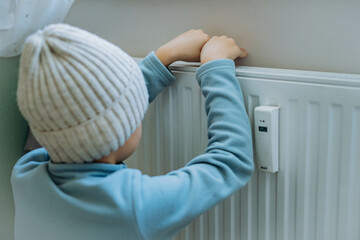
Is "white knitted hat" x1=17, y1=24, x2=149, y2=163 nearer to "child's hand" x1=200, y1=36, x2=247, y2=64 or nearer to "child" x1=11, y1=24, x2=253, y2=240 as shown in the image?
"child" x1=11, y1=24, x2=253, y2=240

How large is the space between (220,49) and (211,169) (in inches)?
9.6

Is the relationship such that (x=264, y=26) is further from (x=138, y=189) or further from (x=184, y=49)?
(x=138, y=189)

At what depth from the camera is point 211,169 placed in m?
0.85

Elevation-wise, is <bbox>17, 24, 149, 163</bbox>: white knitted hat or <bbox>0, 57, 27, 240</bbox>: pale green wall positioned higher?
<bbox>17, 24, 149, 163</bbox>: white knitted hat

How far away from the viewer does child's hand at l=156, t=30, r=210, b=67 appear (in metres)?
1.02

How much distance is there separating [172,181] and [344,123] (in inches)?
11.1

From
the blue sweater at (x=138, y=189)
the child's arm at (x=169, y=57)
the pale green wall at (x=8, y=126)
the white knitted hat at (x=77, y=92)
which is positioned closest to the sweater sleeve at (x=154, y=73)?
the child's arm at (x=169, y=57)

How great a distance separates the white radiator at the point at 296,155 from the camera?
843 millimetres

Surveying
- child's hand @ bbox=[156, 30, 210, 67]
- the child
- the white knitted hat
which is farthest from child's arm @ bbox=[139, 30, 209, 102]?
the white knitted hat

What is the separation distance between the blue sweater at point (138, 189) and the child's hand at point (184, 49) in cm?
9

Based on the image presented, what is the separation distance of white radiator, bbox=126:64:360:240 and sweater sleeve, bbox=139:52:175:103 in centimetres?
3

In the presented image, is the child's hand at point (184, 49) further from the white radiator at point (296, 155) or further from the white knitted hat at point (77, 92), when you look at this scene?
the white knitted hat at point (77, 92)

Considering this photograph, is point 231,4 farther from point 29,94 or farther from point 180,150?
point 29,94

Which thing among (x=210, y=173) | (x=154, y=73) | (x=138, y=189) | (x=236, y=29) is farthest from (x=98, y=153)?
(x=236, y=29)
